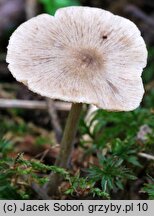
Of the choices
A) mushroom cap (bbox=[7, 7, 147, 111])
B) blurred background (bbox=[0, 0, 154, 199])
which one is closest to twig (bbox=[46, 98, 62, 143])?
blurred background (bbox=[0, 0, 154, 199])

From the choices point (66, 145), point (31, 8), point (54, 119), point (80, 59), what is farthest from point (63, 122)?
point (31, 8)

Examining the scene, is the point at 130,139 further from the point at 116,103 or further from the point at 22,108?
the point at 22,108

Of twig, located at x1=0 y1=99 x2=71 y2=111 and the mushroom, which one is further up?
twig, located at x1=0 y1=99 x2=71 y2=111

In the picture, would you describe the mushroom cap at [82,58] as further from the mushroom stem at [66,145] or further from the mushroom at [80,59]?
the mushroom stem at [66,145]

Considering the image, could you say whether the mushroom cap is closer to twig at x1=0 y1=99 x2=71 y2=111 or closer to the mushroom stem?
the mushroom stem

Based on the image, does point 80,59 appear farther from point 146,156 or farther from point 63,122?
point 63,122

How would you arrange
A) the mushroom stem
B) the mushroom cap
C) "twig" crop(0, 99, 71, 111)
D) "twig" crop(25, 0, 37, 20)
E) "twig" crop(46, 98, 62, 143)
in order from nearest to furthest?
the mushroom cap
the mushroom stem
"twig" crop(46, 98, 62, 143)
"twig" crop(0, 99, 71, 111)
"twig" crop(25, 0, 37, 20)
